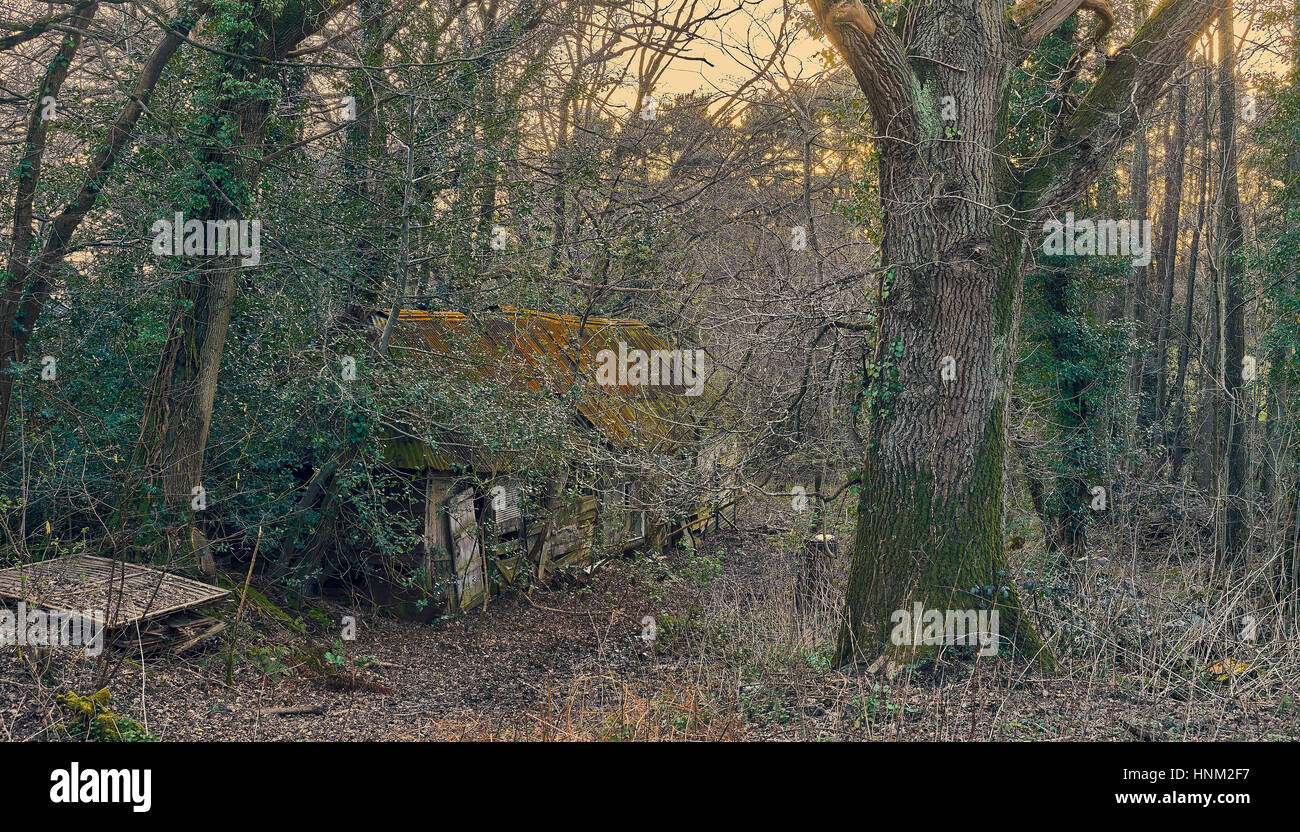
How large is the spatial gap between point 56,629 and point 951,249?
7426 mm

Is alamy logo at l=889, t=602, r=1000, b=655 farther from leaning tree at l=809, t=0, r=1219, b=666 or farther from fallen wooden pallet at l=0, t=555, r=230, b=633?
fallen wooden pallet at l=0, t=555, r=230, b=633

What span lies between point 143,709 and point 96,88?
272 inches

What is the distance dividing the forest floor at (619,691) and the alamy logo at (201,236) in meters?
3.78

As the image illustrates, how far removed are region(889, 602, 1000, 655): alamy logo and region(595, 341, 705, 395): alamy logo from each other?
7.24 meters

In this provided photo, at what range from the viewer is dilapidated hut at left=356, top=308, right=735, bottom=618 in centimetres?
1054

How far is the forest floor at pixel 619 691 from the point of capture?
214 inches

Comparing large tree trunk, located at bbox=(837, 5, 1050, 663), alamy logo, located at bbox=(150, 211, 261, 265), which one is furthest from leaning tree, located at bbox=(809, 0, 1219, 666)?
alamy logo, located at bbox=(150, 211, 261, 265)

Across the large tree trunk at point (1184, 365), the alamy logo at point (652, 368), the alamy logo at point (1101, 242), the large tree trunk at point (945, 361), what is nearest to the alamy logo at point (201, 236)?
the alamy logo at point (652, 368)

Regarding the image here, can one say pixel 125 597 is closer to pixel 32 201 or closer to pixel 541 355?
pixel 32 201

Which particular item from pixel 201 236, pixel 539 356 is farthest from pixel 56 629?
pixel 539 356

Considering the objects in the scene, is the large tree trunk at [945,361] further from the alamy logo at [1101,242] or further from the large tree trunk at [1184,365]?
the large tree trunk at [1184,365]

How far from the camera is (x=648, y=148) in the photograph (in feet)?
52.3
